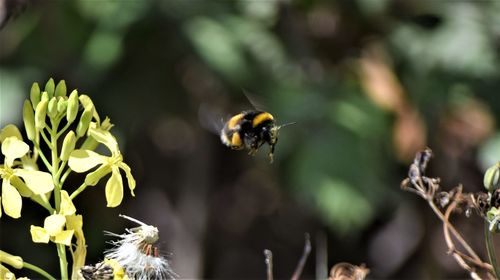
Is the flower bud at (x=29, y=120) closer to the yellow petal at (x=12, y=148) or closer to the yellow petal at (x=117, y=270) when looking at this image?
the yellow petal at (x=12, y=148)

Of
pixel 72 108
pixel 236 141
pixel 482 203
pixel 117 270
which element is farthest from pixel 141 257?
pixel 236 141

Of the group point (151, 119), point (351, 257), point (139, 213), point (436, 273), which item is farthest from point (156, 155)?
point (436, 273)

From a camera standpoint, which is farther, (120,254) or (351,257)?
(351,257)

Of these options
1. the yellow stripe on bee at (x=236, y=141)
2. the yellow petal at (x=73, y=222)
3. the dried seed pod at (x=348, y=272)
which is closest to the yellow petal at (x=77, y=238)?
the yellow petal at (x=73, y=222)

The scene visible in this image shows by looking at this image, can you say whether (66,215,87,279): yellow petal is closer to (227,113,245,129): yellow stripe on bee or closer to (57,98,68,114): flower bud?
(57,98,68,114): flower bud

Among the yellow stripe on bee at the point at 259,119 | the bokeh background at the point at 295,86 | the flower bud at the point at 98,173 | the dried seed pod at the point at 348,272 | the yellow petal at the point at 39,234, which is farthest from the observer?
the bokeh background at the point at 295,86

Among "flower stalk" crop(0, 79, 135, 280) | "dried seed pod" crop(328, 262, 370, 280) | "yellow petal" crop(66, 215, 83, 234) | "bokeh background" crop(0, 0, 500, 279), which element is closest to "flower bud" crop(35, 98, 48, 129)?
"flower stalk" crop(0, 79, 135, 280)

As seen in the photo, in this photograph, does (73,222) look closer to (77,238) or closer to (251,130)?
(77,238)

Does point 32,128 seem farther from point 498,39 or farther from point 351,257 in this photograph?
point 351,257
